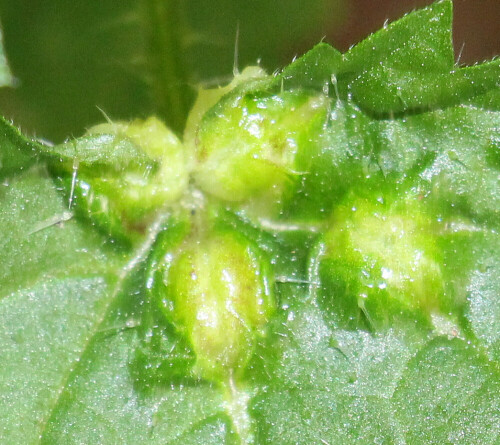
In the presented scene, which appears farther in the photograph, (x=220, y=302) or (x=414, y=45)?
(x=220, y=302)

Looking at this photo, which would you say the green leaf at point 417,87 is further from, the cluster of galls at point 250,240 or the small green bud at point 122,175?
the small green bud at point 122,175

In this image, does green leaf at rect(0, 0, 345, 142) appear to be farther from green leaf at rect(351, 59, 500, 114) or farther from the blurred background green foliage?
green leaf at rect(351, 59, 500, 114)

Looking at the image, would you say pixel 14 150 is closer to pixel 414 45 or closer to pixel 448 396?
pixel 414 45

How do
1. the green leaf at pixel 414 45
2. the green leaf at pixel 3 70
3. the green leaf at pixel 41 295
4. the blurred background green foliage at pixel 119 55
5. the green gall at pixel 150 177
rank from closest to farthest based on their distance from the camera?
the green leaf at pixel 414 45 → the green leaf at pixel 41 295 → the green gall at pixel 150 177 → the green leaf at pixel 3 70 → the blurred background green foliage at pixel 119 55

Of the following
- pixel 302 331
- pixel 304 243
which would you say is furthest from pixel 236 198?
pixel 302 331

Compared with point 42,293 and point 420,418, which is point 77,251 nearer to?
point 42,293

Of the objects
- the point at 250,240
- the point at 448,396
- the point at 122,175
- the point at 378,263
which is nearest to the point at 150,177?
the point at 122,175

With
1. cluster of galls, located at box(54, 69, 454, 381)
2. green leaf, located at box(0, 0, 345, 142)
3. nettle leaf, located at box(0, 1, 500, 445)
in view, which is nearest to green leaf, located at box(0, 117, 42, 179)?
nettle leaf, located at box(0, 1, 500, 445)

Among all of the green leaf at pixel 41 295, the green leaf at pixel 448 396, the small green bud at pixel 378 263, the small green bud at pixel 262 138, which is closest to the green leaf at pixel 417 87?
the small green bud at pixel 262 138
